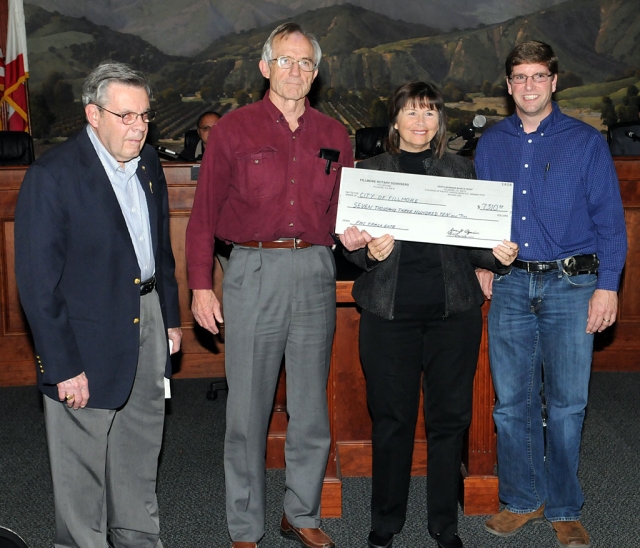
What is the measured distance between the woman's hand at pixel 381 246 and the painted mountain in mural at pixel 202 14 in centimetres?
702

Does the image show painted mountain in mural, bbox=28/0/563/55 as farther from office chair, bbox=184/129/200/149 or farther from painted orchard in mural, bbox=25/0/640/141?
office chair, bbox=184/129/200/149

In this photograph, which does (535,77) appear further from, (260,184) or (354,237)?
(260,184)

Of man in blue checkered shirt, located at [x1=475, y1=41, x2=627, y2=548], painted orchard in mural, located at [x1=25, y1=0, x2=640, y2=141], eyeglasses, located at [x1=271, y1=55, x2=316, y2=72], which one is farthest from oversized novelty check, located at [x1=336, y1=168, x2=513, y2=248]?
painted orchard in mural, located at [x1=25, y1=0, x2=640, y2=141]

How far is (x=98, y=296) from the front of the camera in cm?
224

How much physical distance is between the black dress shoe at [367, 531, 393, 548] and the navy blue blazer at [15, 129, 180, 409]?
109 cm

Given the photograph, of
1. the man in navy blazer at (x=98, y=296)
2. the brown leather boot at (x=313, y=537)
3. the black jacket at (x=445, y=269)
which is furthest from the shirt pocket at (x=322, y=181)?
the brown leather boot at (x=313, y=537)

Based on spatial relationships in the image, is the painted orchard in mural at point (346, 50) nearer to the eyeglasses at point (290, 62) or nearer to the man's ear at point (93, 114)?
the eyeglasses at point (290, 62)

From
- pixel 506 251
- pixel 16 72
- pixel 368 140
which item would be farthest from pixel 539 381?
pixel 16 72

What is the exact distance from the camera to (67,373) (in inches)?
85.4

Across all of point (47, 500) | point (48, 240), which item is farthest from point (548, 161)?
point (47, 500)

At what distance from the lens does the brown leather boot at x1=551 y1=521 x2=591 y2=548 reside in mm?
2807

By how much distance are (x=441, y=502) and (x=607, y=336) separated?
2705mm

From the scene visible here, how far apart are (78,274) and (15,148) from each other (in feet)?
15.5

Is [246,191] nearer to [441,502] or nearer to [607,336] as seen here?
[441,502]
